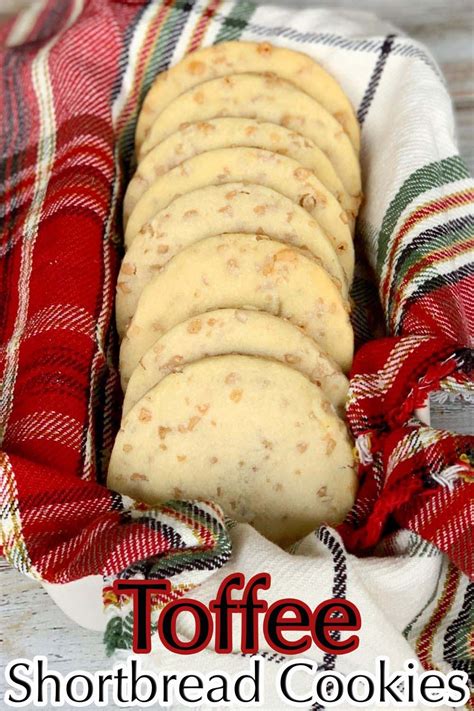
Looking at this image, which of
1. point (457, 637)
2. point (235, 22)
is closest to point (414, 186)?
point (235, 22)

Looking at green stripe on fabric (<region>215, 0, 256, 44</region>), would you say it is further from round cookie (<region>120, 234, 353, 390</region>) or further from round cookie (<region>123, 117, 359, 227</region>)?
round cookie (<region>120, 234, 353, 390</region>)

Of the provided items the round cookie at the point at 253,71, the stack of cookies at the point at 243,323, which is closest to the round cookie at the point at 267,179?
the stack of cookies at the point at 243,323

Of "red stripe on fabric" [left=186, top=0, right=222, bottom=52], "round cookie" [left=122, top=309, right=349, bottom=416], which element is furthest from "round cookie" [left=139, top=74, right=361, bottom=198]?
"round cookie" [left=122, top=309, right=349, bottom=416]

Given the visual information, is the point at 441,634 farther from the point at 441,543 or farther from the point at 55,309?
the point at 55,309

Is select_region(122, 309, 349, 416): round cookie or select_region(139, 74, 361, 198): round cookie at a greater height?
select_region(139, 74, 361, 198): round cookie

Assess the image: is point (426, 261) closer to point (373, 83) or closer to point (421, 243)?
point (421, 243)

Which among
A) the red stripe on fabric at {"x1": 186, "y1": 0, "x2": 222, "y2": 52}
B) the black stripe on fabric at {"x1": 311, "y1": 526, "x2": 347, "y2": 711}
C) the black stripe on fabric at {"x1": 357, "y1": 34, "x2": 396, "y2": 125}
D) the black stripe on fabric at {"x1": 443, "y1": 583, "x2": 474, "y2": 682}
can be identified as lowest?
the black stripe on fabric at {"x1": 443, "y1": 583, "x2": 474, "y2": 682}
